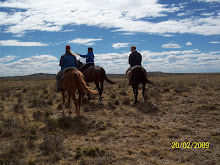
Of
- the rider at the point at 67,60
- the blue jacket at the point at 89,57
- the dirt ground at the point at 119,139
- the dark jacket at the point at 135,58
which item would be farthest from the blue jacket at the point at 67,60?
the dark jacket at the point at 135,58

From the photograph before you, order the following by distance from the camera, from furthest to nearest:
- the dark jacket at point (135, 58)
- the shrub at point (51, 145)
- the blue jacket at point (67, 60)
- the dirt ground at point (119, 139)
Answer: the dark jacket at point (135, 58) < the blue jacket at point (67, 60) < the shrub at point (51, 145) < the dirt ground at point (119, 139)

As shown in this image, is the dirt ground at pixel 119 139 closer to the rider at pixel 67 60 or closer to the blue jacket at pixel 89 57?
the rider at pixel 67 60

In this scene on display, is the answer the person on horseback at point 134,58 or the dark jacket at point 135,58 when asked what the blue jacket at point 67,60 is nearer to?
the person on horseback at point 134,58

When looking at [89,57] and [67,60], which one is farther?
[89,57]

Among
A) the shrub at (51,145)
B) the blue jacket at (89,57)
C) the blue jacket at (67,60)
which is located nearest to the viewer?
the shrub at (51,145)

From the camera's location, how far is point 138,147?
5133mm

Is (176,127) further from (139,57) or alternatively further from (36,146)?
(139,57)

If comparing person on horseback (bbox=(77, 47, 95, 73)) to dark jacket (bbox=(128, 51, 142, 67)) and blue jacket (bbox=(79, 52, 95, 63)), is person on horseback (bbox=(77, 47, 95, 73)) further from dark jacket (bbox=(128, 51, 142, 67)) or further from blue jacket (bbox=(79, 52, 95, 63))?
dark jacket (bbox=(128, 51, 142, 67))

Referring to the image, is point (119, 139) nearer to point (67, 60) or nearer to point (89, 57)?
point (67, 60)
